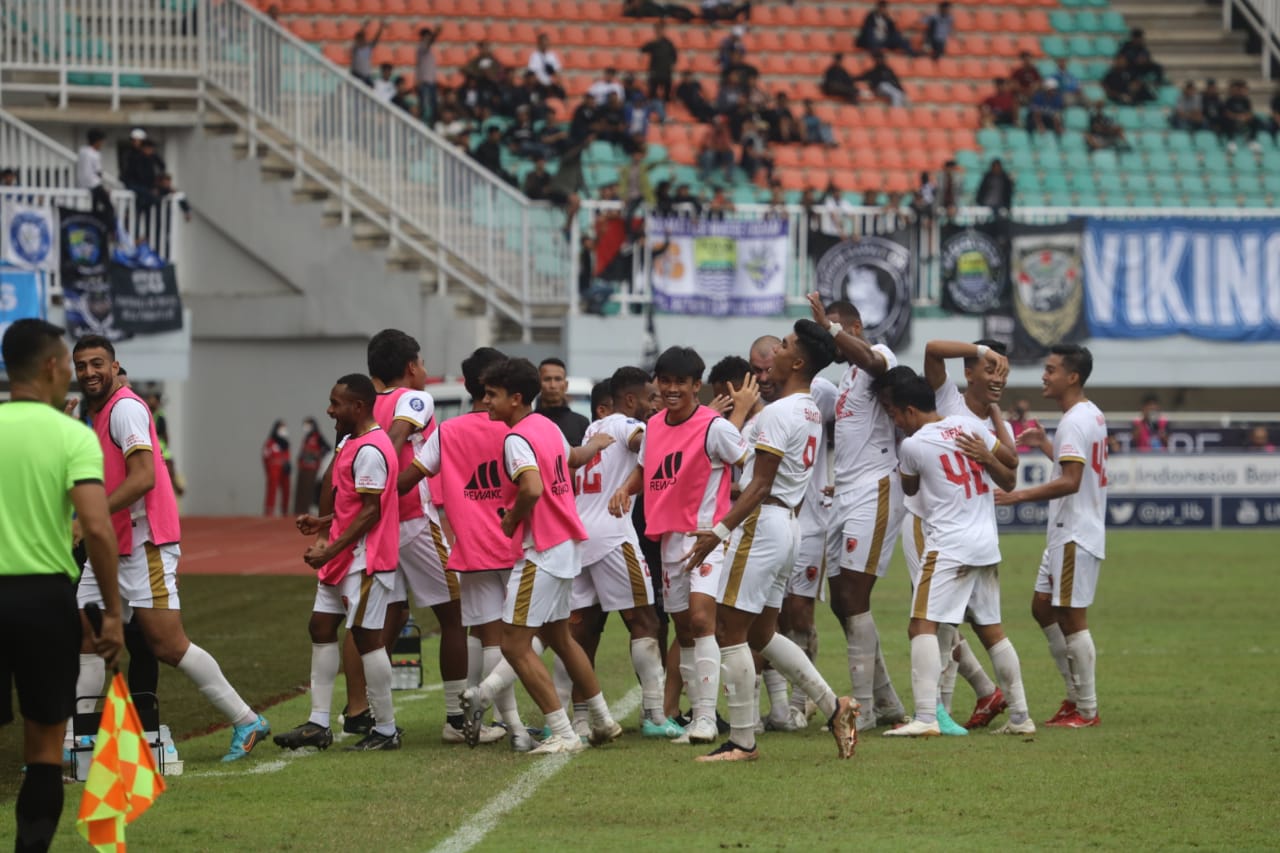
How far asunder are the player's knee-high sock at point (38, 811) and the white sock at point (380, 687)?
3251 mm

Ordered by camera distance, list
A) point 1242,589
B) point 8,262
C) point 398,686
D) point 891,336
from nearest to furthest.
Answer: point 398,686, point 1242,589, point 8,262, point 891,336

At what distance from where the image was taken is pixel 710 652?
31.2ft

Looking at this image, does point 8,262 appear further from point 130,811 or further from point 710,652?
point 130,811

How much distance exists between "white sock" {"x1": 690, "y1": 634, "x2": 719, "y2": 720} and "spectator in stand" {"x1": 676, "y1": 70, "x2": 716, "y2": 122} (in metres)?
24.4

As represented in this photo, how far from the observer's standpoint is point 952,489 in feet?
33.3

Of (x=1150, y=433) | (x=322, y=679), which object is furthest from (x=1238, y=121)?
(x=322, y=679)

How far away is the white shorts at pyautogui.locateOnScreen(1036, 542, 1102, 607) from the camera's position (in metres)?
10.7

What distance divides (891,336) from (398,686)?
1657cm

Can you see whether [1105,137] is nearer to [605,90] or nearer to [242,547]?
[605,90]

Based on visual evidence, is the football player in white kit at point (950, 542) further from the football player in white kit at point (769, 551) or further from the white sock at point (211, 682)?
the white sock at point (211, 682)

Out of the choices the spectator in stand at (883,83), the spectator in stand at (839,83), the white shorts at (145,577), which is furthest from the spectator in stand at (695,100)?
the white shorts at (145,577)

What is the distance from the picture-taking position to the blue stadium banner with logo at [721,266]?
27750 mm

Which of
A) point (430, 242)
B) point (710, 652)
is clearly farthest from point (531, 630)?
point (430, 242)

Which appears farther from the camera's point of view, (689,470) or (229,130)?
(229,130)
